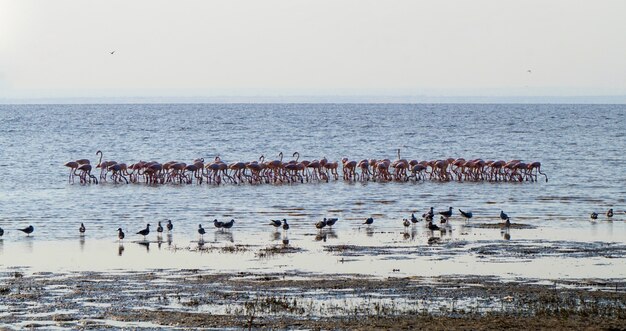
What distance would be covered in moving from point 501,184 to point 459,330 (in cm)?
2831

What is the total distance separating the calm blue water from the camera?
96.1 ft

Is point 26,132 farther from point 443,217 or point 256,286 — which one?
point 256,286

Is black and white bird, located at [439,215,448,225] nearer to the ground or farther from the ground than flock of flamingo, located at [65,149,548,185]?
farther from the ground

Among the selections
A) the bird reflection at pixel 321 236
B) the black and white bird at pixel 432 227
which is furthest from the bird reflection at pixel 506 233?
the bird reflection at pixel 321 236

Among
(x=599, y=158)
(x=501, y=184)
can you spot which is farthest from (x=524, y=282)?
(x=599, y=158)

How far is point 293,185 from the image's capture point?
40906 mm

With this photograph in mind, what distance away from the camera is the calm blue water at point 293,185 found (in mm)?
29281

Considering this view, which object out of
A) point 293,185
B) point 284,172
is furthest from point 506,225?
point 284,172

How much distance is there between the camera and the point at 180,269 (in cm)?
1830

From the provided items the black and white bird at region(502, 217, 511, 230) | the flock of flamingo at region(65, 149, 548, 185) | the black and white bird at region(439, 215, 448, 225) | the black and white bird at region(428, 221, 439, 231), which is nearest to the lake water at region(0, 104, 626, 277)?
the black and white bird at region(428, 221, 439, 231)

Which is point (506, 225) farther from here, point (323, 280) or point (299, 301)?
point (299, 301)

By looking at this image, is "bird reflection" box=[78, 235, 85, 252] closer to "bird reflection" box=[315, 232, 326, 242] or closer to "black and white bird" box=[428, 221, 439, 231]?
"bird reflection" box=[315, 232, 326, 242]

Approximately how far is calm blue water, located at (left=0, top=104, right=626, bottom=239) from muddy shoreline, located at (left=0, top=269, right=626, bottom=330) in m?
7.67

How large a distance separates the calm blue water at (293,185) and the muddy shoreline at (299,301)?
7.67 m
